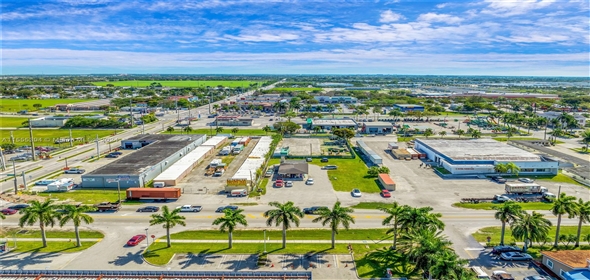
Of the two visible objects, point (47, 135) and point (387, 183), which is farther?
point (47, 135)

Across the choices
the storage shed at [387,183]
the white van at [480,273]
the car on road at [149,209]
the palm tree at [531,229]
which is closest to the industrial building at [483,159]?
the storage shed at [387,183]

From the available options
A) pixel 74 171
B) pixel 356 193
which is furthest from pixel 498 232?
pixel 74 171

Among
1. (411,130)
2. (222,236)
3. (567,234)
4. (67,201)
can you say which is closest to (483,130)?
(411,130)

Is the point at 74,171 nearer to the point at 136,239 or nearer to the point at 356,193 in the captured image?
the point at 136,239

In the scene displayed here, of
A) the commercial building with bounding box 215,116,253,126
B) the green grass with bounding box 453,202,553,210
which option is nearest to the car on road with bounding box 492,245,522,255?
the green grass with bounding box 453,202,553,210

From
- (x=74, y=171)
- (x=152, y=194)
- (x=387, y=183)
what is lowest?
(x=74, y=171)

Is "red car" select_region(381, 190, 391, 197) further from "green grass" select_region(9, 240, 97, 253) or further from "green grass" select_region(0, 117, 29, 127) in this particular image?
"green grass" select_region(0, 117, 29, 127)

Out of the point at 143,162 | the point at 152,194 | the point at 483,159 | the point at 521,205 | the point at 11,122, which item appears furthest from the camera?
the point at 11,122

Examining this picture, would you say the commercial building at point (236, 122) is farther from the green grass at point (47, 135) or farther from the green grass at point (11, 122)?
the green grass at point (11, 122)
